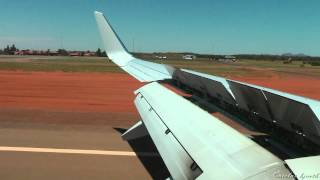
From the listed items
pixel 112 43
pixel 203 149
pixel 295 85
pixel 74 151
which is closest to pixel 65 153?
pixel 74 151

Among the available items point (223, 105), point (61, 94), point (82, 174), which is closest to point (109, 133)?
point (82, 174)

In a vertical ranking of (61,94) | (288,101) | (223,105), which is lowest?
(61,94)

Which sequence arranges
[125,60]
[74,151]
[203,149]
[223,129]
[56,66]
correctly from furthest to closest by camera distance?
1. [56,66]
2. [125,60]
3. [74,151]
4. [223,129]
5. [203,149]

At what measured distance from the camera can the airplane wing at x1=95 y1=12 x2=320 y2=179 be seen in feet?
9.43

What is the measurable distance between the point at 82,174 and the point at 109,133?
3.68m

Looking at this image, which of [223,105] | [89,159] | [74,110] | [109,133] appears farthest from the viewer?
[74,110]

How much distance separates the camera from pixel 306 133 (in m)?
3.55

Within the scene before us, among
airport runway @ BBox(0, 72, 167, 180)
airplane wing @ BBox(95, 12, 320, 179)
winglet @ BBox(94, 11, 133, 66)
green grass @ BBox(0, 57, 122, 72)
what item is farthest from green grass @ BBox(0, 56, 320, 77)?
airplane wing @ BBox(95, 12, 320, 179)

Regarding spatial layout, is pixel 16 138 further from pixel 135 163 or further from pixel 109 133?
pixel 135 163

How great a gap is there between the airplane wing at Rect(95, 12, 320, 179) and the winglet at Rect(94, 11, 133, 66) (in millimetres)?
4652

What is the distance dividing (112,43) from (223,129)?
7.83m

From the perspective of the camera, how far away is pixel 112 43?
11203 mm

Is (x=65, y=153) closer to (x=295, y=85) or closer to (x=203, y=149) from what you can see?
(x=203, y=149)

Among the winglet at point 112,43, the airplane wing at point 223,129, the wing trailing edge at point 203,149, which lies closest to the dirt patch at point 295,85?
the winglet at point 112,43
